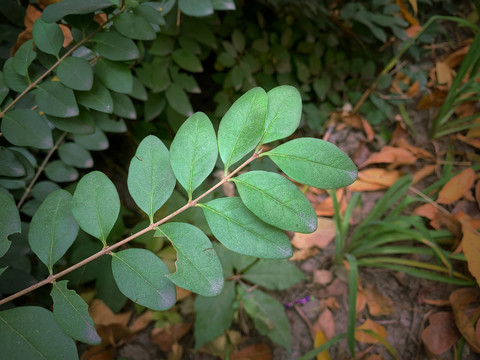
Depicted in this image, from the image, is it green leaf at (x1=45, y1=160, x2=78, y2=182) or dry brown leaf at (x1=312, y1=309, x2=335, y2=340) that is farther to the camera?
dry brown leaf at (x1=312, y1=309, x2=335, y2=340)

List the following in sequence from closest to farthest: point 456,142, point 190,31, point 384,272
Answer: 1. point 190,31
2. point 384,272
3. point 456,142

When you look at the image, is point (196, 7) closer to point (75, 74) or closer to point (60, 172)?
point (75, 74)

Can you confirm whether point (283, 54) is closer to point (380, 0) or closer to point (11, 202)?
point (380, 0)

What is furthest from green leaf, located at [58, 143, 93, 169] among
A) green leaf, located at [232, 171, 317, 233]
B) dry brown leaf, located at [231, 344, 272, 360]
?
dry brown leaf, located at [231, 344, 272, 360]

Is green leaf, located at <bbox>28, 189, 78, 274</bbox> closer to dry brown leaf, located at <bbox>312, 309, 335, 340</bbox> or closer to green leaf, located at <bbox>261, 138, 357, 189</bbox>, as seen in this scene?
green leaf, located at <bbox>261, 138, 357, 189</bbox>

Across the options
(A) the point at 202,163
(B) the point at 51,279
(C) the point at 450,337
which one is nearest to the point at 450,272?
(C) the point at 450,337

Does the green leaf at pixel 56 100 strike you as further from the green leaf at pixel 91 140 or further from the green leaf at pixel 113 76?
the green leaf at pixel 91 140

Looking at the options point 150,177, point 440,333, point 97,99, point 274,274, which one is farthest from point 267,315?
point 97,99

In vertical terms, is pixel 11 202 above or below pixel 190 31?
below
